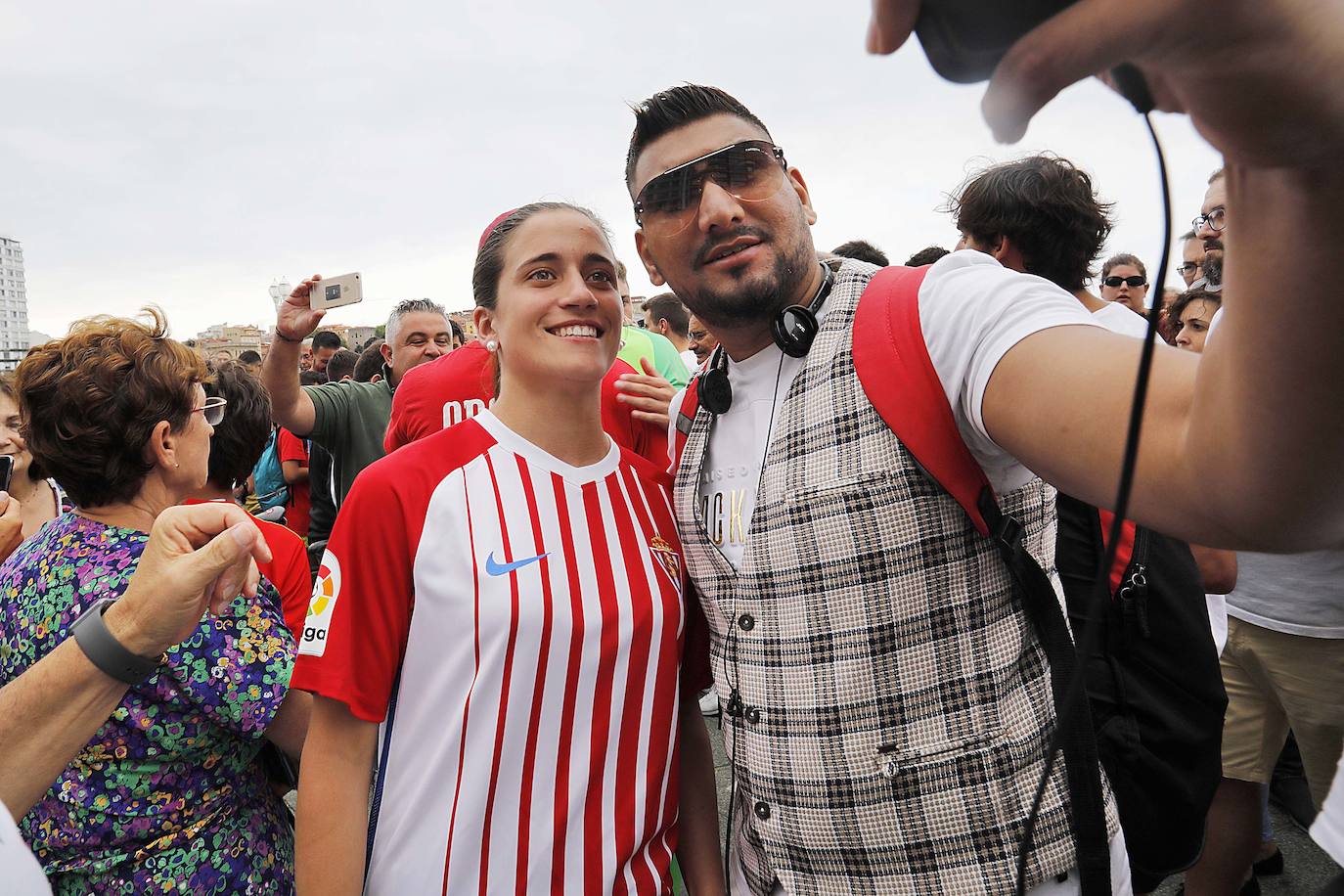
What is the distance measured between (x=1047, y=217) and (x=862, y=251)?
7.17 feet

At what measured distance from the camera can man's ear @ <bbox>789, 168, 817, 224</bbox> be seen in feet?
6.01

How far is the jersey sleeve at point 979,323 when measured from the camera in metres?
1.05

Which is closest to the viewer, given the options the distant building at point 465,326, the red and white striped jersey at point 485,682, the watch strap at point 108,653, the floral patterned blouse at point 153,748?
the watch strap at point 108,653

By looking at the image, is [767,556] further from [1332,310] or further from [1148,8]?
[1148,8]

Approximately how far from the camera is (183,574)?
4.38 feet

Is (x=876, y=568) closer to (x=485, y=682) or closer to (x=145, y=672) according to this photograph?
(x=485, y=682)

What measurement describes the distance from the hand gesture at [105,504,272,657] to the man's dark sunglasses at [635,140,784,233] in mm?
1056

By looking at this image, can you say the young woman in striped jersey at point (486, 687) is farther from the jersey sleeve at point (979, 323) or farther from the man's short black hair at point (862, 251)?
the man's short black hair at point (862, 251)

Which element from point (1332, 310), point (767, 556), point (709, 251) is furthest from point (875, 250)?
point (1332, 310)

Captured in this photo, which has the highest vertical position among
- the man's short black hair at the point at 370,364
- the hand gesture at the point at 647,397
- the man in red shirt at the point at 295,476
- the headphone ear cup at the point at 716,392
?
the headphone ear cup at the point at 716,392

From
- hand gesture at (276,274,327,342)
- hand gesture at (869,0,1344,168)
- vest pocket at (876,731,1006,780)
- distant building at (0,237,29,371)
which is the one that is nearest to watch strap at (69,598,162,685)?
vest pocket at (876,731,1006,780)

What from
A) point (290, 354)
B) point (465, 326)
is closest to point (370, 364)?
point (290, 354)

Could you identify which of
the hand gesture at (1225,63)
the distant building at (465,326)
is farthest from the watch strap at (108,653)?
the hand gesture at (1225,63)

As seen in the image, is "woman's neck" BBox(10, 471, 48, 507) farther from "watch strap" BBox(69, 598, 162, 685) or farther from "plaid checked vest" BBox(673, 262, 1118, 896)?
"plaid checked vest" BBox(673, 262, 1118, 896)
